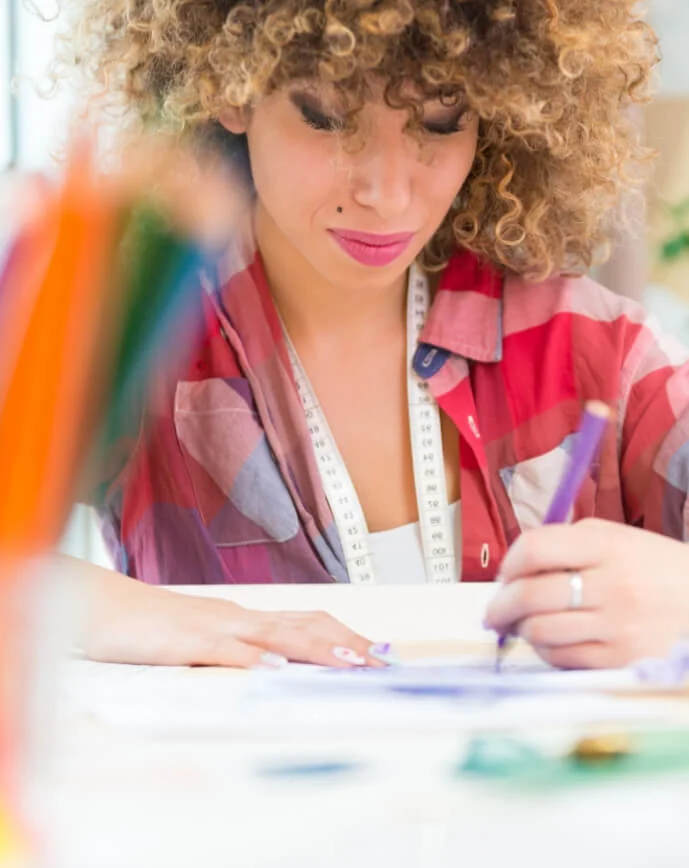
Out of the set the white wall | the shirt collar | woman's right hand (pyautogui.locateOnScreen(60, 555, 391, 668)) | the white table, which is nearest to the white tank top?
the shirt collar

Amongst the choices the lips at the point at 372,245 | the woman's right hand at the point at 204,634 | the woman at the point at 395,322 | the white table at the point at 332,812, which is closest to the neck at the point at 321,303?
the woman at the point at 395,322

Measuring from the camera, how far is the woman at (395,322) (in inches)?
22.5

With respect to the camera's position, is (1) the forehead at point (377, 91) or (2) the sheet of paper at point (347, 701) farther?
(1) the forehead at point (377, 91)

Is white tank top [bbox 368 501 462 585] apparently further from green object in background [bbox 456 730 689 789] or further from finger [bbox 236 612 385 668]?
green object in background [bbox 456 730 689 789]

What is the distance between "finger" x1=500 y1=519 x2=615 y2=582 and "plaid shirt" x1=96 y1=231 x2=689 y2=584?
0.93 ft

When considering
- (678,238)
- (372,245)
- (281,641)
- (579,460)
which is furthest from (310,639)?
(678,238)

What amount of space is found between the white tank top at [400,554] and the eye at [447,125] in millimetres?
250

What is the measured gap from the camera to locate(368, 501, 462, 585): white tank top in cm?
67

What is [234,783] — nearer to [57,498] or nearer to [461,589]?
[57,498]

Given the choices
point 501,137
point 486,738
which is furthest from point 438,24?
point 486,738

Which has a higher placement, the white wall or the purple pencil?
the white wall

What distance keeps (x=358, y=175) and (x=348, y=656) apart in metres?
0.29

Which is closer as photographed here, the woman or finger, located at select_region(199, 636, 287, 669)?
finger, located at select_region(199, 636, 287, 669)

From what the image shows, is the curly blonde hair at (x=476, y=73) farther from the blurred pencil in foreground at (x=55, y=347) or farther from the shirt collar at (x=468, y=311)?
the blurred pencil in foreground at (x=55, y=347)
